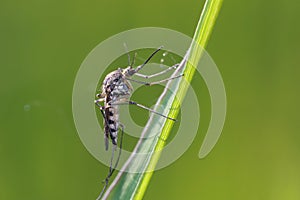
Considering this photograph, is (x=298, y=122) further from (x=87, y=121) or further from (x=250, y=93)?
(x=87, y=121)

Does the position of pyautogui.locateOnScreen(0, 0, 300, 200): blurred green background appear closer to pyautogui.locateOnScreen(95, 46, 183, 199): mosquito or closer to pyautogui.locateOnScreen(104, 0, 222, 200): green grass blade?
pyautogui.locateOnScreen(95, 46, 183, 199): mosquito

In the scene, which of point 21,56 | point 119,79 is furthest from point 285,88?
point 21,56

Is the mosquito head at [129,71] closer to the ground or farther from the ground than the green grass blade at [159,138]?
farther from the ground

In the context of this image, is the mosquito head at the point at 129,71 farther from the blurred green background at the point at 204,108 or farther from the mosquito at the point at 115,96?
the blurred green background at the point at 204,108

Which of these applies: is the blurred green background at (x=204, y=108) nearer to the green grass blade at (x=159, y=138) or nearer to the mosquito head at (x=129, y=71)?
the mosquito head at (x=129, y=71)

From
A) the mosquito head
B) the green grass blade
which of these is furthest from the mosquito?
the green grass blade

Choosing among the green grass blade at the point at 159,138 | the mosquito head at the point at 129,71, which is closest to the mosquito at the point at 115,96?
the mosquito head at the point at 129,71

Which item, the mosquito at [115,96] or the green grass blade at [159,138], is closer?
the green grass blade at [159,138]
